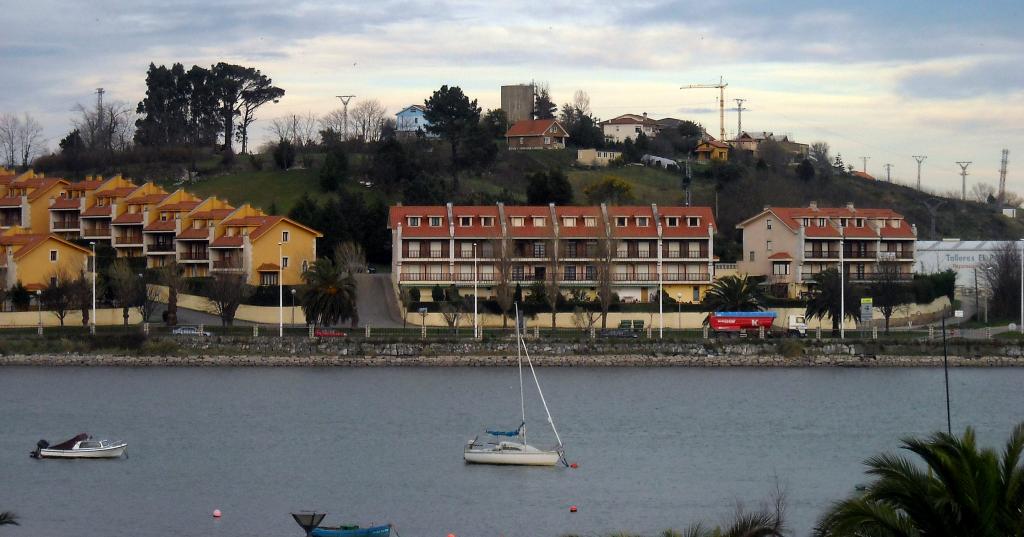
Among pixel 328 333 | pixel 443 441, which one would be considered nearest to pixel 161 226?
pixel 328 333

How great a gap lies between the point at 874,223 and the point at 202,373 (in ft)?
139

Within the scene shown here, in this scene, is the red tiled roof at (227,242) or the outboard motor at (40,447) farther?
the red tiled roof at (227,242)

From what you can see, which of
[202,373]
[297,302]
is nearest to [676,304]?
[297,302]

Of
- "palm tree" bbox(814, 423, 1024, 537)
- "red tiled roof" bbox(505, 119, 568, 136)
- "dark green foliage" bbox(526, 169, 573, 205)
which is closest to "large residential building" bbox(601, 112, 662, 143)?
"red tiled roof" bbox(505, 119, 568, 136)

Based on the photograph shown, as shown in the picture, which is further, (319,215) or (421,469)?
(319,215)

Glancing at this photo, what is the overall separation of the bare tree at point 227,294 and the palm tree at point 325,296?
4002 millimetres

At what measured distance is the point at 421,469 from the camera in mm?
39938

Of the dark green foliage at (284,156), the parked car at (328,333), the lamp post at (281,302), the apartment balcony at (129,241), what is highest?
the dark green foliage at (284,156)

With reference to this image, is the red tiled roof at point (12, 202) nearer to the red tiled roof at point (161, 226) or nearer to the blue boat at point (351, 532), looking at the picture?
the red tiled roof at point (161, 226)

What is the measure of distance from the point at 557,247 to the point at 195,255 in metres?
21.8

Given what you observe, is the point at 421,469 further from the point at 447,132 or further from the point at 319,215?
the point at 447,132

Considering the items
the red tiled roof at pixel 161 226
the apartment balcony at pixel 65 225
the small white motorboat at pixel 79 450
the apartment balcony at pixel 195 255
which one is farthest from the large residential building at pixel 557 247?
the small white motorboat at pixel 79 450

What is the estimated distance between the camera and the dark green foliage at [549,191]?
9456cm

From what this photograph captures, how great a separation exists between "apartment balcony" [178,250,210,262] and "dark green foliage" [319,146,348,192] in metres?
18.5
